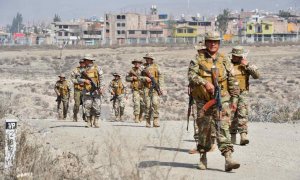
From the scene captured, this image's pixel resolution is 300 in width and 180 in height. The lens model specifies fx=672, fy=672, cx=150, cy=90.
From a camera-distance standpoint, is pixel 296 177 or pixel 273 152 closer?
pixel 296 177

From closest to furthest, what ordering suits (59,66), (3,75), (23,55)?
(3,75) < (59,66) < (23,55)

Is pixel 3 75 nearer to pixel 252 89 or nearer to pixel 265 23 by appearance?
pixel 252 89

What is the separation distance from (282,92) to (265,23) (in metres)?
90.9

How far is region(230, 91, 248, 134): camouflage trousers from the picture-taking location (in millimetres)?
12680

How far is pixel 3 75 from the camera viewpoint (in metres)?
62.0

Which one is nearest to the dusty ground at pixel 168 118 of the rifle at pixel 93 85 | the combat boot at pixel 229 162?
the combat boot at pixel 229 162

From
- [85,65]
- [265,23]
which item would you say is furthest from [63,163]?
[265,23]

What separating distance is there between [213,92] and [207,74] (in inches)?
11.2

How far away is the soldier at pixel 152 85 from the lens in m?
16.7

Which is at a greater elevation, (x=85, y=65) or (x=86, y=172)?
(x=85, y=65)

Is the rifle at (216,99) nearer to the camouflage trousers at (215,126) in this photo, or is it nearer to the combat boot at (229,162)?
the camouflage trousers at (215,126)

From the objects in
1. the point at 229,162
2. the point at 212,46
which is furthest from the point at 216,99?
the point at 229,162

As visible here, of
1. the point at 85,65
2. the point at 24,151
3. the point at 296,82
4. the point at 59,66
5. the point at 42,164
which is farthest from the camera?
the point at 59,66

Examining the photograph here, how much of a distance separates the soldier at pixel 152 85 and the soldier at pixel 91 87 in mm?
1205
